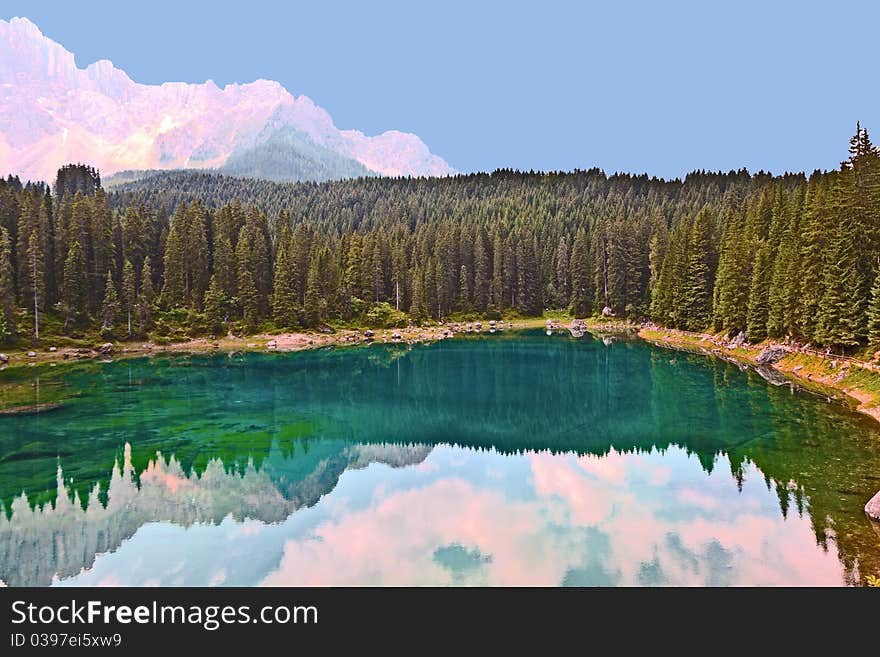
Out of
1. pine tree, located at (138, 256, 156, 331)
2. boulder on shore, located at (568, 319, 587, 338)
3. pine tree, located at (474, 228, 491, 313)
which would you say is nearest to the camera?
pine tree, located at (138, 256, 156, 331)

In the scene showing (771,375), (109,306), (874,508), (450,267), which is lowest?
(771,375)

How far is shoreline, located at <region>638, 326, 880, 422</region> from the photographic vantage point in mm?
44156

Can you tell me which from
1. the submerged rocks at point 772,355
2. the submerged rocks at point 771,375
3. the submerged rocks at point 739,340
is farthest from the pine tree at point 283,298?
the submerged rocks at point 771,375

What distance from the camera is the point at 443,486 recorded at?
31125mm

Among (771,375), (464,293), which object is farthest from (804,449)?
(464,293)

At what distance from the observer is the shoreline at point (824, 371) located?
44.2 meters

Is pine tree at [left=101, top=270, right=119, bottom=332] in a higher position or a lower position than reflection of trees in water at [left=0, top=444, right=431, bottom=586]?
higher

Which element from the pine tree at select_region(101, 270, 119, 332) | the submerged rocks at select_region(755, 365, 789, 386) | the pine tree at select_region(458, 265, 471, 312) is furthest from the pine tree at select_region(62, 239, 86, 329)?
the submerged rocks at select_region(755, 365, 789, 386)

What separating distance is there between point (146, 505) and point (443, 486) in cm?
1386
